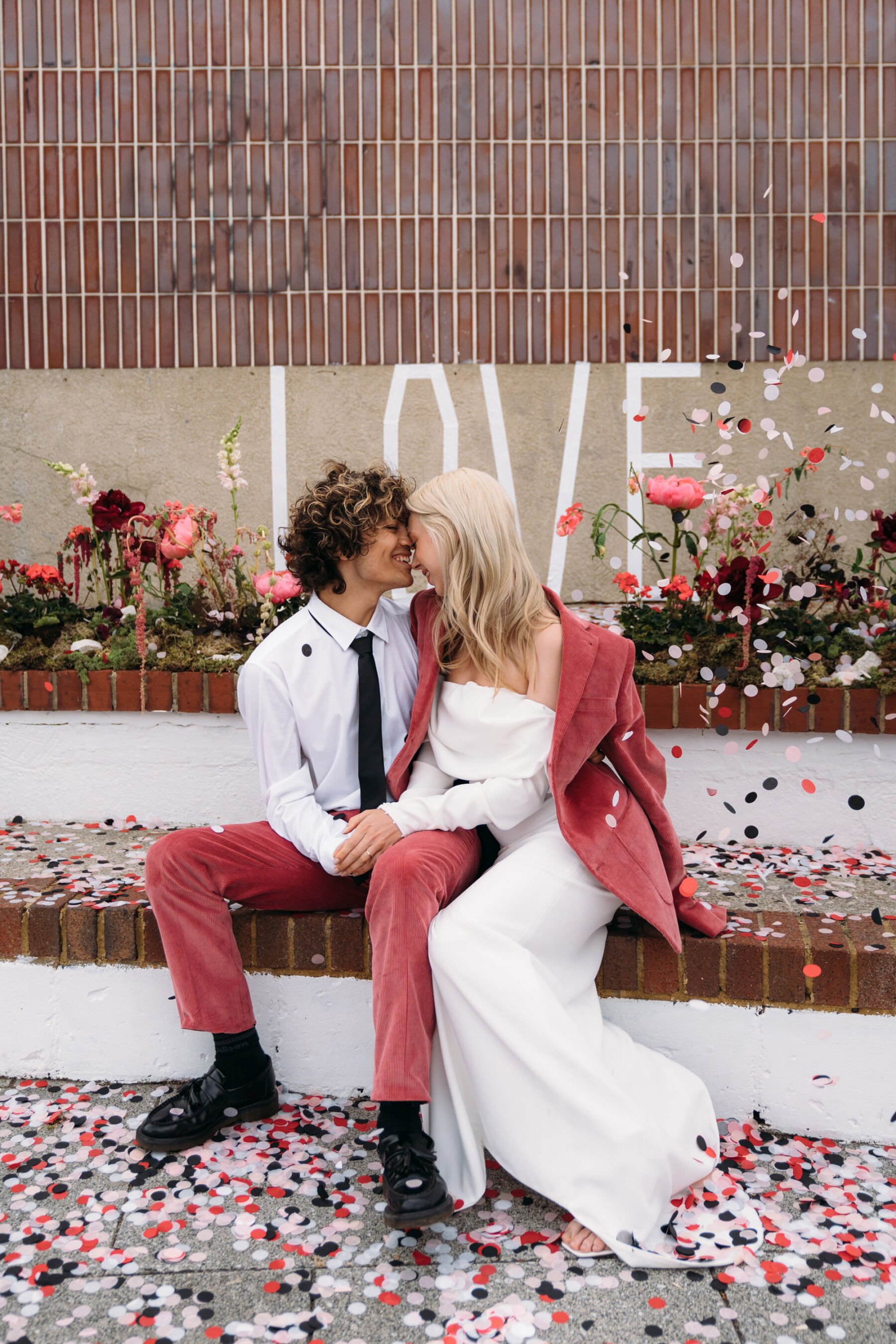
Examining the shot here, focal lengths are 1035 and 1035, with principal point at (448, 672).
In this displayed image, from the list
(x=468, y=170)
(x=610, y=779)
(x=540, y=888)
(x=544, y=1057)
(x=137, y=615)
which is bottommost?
(x=544, y=1057)

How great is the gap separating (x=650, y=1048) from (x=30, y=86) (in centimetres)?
423

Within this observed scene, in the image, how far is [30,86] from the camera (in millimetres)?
4109

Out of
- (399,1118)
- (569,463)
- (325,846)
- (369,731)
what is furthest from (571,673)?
(569,463)

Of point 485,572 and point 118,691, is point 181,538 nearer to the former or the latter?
point 118,691

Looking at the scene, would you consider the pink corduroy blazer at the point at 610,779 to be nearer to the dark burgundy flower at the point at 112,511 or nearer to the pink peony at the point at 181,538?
the pink peony at the point at 181,538

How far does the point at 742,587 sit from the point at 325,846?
1.42 meters

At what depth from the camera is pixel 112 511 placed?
3055mm

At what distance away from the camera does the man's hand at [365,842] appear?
1974mm

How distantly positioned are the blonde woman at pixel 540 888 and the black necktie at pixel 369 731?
0.16ft

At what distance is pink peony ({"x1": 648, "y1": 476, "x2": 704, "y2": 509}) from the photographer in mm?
2820

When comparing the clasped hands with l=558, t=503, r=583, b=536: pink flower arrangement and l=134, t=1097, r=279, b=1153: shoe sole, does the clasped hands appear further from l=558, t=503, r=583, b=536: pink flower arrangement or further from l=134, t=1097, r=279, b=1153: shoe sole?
l=558, t=503, r=583, b=536: pink flower arrangement

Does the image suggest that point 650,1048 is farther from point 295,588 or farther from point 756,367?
point 756,367

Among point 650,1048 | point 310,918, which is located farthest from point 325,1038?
point 650,1048

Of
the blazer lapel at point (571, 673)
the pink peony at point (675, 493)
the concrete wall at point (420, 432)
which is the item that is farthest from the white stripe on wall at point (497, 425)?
the blazer lapel at point (571, 673)
